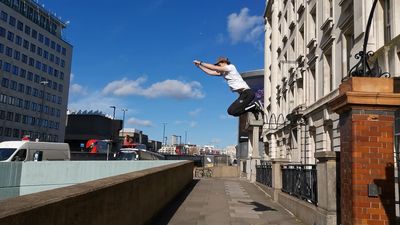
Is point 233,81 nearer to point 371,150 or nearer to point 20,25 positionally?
point 371,150

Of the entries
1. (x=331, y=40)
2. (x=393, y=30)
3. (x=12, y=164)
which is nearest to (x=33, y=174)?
(x=12, y=164)

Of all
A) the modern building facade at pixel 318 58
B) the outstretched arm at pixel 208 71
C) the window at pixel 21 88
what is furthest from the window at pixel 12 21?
the outstretched arm at pixel 208 71

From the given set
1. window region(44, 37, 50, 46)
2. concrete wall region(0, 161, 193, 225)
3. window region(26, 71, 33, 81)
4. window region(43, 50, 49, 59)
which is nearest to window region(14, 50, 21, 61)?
window region(26, 71, 33, 81)

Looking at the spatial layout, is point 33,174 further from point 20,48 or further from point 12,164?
point 20,48

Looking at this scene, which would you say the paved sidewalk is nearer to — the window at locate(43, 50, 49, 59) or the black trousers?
the black trousers

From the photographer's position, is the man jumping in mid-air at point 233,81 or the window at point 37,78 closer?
the man jumping in mid-air at point 233,81

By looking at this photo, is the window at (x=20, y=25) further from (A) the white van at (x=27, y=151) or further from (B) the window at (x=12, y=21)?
(A) the white van at (x=27, y=151)

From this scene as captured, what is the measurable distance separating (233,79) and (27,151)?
21.6m

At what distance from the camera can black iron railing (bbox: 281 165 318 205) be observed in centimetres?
1038

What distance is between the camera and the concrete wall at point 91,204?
4016mm

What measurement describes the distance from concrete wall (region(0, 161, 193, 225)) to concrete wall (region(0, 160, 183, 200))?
17.3 ft

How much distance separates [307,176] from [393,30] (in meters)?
7.00

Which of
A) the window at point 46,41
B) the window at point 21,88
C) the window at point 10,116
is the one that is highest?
the window at point 46,41

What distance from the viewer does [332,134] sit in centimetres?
2180
